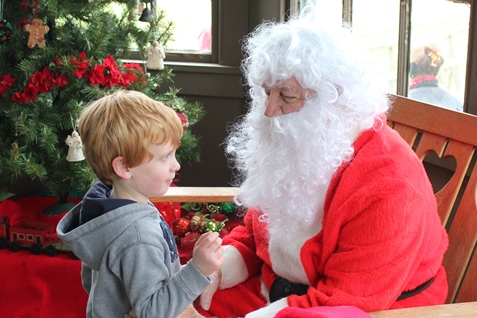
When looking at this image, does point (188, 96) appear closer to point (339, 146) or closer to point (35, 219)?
point (35, 219)

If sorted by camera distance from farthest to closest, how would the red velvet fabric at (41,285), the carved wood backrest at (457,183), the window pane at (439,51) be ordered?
1. the red velvet fabric at (41,285)
2. the window pane at (439,51)
3. the carved wood backrest at (457,183)

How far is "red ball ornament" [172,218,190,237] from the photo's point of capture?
2.66 meters

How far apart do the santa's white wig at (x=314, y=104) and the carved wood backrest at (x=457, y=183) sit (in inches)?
10.5

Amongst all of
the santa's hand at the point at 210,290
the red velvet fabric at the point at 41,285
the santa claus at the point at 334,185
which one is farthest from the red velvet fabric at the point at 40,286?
the santa claus at the point at 334,185

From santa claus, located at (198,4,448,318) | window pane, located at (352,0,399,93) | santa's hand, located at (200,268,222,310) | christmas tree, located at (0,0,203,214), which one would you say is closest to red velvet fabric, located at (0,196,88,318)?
christmas tree, located at (0,0,203,214)

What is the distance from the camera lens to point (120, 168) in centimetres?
147

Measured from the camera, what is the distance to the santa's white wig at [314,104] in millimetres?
1579

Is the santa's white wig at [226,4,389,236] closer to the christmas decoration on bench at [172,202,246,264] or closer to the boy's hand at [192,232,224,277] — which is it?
the boy's hand at [192,232,224,277]

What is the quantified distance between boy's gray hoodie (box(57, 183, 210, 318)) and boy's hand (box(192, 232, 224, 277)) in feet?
0.06

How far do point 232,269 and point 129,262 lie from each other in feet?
1.67

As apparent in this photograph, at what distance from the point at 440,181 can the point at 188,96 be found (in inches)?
67.3

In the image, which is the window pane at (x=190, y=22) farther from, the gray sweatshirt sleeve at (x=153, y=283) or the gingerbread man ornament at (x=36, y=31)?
the gray sweatshirt sleeve at (x=153, y=283)

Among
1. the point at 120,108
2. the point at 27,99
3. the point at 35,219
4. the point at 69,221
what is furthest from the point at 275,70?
the point at 35,219

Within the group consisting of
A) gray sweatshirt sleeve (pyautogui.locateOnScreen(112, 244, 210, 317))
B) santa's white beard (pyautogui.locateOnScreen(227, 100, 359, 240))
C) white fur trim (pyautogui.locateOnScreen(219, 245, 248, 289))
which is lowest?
white fur trim (pyautogui.locateOnScreen(219, 245, 248, 289))
